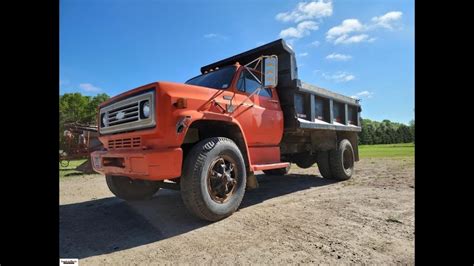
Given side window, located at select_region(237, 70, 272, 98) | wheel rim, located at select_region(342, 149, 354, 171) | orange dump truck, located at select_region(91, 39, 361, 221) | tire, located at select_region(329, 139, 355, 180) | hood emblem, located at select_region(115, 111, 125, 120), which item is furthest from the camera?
wheel rim, located at select_region(342, 149, 354, 171)

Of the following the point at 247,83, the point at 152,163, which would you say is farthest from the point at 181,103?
the point at 247,83

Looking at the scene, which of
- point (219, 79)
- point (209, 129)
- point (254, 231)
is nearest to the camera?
point (254, 231)

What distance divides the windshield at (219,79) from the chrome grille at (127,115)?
1.38 m

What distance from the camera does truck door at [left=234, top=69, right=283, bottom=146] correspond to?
4.52m

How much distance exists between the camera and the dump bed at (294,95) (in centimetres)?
539

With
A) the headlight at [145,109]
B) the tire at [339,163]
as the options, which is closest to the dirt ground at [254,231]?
the headlight at [145,109]

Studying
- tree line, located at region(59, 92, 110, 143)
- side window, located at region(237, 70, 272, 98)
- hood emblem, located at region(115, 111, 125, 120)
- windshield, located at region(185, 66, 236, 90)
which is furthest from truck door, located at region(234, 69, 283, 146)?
tree line, located at region(59, 92, 110, 143)

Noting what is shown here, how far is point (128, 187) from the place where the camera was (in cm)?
487

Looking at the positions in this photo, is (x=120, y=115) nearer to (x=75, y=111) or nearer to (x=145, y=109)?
(x=145, y=109)

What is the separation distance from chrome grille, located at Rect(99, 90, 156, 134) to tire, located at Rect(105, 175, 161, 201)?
92 cm

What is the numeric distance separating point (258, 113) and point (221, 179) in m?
1.48

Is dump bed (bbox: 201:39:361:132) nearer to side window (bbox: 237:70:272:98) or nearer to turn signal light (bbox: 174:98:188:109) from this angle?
side window (bbox: 237:70:272:98)
